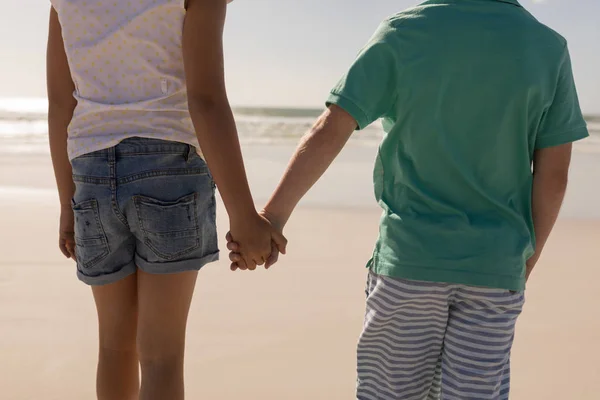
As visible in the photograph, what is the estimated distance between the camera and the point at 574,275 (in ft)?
15.5

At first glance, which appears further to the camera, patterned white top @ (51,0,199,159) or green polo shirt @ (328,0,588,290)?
patterned white top @ (51,0,199,159)

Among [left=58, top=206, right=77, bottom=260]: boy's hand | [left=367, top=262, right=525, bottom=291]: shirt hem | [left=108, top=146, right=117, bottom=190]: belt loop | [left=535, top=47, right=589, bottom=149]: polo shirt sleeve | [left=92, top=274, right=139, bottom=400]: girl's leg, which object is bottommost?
[left=92, top=274, right=139, bottom=400]: girl's leg

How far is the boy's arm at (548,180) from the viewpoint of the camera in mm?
1683

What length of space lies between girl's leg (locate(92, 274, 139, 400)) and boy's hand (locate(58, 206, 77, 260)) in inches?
9.8

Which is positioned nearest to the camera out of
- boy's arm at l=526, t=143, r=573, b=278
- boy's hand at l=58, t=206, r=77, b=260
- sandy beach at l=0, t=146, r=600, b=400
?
boy's arm at l=526, t=143, r=573, b=278

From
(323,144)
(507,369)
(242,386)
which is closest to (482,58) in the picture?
(323,144)

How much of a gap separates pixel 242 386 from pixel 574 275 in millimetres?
2743

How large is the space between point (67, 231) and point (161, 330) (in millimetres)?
513

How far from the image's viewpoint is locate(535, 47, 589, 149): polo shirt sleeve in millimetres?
1635

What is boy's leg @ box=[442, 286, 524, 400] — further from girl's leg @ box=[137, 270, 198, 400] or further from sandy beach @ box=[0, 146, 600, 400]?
sandy beach @ box=[0, 146, 600, 400]

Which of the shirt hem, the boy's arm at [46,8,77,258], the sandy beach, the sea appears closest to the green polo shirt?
the shirt hem

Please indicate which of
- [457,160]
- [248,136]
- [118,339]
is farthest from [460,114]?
[248,136]

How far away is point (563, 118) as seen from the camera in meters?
1.64

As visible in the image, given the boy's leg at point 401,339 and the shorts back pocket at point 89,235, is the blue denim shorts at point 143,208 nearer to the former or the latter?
the shorts back pocket at point 89,235
